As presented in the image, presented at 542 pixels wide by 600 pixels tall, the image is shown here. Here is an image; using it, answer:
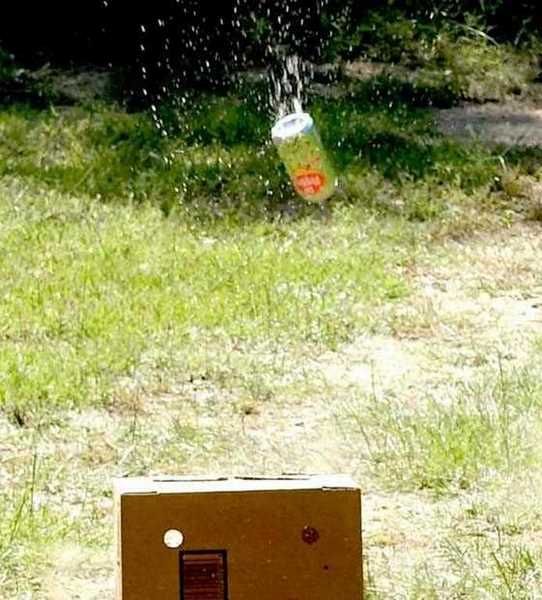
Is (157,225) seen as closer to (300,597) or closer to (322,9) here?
(322,9)

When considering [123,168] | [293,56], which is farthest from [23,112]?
[293,56]

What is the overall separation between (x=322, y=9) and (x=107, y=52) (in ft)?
4.47

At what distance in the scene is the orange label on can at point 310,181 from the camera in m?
7.09

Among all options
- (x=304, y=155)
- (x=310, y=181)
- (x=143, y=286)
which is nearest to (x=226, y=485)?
(x=143, y=286)

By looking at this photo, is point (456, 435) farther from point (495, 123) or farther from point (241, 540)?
point (495, 123)

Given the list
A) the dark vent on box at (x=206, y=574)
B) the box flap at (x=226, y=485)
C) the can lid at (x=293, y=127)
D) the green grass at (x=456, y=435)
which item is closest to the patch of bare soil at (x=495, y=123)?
the can lid at (x=293, y=127)

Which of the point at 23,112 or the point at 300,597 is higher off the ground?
the point at 300,597

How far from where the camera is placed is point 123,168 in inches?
322

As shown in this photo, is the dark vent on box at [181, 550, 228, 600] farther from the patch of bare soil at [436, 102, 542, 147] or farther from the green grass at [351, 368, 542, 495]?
the patch of bare soil at [436, 102, 542, 147]

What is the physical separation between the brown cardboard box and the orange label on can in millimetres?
4018

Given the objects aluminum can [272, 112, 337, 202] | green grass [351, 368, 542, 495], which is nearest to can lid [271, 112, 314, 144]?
aluminum can [272, 112, 337, 202]

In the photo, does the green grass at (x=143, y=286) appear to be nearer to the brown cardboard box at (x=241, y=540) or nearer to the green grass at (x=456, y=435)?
the green grass at (x=456, y=435)

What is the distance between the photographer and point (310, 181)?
7.18m

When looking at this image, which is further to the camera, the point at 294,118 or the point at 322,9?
the point at 322,9
